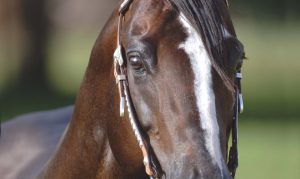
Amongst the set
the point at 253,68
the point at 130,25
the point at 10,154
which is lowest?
the point at 253,68

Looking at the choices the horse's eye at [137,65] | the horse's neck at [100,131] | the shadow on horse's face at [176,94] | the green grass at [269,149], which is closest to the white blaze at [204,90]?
the shadow on horse's face at [176,94]

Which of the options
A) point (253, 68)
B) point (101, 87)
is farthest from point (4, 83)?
point (101, 87)

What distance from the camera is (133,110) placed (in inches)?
104

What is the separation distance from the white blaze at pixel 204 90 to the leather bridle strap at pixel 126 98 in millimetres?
226

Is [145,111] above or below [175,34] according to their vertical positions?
below

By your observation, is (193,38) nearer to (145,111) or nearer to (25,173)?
(145,111)

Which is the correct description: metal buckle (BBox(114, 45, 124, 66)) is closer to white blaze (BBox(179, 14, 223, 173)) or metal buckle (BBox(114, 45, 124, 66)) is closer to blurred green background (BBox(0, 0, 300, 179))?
white blaze (BBox(179, 14, 223, 173))

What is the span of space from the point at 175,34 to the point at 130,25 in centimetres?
17

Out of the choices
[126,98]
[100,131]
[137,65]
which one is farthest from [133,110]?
[100,131]

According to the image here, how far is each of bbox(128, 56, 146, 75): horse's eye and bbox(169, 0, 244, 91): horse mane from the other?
0.66ft

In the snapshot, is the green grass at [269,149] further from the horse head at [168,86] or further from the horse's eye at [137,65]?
the horse's eye at [137,65]

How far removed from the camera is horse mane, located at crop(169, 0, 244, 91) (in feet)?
8.34

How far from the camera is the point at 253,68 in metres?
17.6

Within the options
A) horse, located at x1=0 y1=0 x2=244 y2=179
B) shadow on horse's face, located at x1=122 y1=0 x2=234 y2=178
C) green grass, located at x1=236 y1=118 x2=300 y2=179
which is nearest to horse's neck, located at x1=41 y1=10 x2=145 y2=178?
horse, located at x1=0 y1=0 x2=244 y2=179
